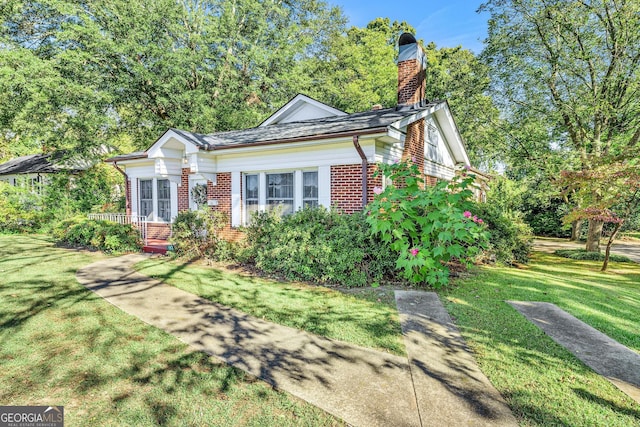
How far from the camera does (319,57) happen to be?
1169 inches

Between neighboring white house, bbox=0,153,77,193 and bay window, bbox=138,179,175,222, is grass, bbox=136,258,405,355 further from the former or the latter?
neighboring white house, bbox=0,153,77,193

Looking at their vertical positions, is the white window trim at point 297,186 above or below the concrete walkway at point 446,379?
above

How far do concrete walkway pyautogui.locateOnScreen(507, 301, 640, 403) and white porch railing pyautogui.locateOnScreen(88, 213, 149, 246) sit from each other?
441 inches

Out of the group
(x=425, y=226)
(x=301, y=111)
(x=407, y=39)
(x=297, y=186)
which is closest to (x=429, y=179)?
(x=407, y=39)

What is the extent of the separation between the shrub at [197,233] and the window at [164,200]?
3353 millimetres

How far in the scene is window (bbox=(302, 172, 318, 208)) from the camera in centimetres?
901

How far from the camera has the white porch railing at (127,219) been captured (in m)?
11.2

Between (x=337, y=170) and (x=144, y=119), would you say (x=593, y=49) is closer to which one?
(x=337, y=170)

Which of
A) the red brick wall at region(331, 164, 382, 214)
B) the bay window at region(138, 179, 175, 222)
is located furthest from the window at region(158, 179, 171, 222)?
the red brick wall at region(331, 164, 382, 214)

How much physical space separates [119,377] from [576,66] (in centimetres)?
1818

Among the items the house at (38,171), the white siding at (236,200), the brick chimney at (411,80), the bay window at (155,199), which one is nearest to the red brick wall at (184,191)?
the bay window at (155,199)

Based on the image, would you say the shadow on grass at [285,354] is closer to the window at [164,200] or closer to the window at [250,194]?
the window at [250,194]

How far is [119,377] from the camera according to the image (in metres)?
3.24

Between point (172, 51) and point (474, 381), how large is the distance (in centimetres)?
2163
